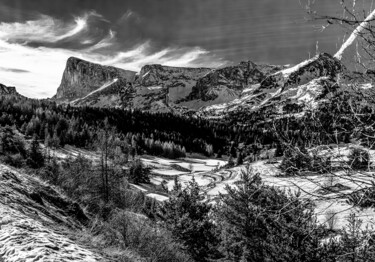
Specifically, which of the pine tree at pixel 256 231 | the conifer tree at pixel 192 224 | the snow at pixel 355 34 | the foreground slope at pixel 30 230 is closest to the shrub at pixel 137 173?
the conifer tree at pixel 192 224

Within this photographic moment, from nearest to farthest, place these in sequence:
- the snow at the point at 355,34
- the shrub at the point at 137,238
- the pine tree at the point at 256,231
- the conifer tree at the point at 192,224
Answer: the snow at the point at 355,34 → the shrub at the point at 137,238 → the pine tree at the point at 256,231 → the conifer tree at the point at 192,224

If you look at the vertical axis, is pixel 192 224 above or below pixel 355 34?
below

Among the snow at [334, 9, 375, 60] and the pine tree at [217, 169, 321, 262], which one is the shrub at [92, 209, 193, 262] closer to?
the pine tree at [217, 169, 321, 262]

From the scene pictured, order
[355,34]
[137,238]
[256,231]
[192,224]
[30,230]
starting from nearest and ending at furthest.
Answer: [355,34] → [30,230] → [137,238] → [256,231] → [192,224]

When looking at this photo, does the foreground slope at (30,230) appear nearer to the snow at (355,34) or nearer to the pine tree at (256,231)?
the snow at (355,34)

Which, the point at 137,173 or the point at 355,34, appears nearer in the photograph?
the point at 355,34

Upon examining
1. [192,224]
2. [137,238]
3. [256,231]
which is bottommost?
[192,224]

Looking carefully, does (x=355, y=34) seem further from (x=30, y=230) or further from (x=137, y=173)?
(x=137, y=173)

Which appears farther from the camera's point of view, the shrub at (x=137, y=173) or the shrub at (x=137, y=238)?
the shrub at (x=137, y=173)

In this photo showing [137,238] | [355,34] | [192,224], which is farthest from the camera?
[192,224]

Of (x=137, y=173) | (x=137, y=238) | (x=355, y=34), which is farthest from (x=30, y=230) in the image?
(x=137, y=173)

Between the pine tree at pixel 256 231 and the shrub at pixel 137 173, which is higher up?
the pine tree at pixel 256 231

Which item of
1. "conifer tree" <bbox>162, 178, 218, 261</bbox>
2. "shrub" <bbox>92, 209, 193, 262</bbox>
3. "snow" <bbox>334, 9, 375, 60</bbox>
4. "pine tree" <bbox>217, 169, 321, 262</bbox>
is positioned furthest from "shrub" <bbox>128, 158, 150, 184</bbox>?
"snow" <bbox>334, 9, 375, 60</bbox>

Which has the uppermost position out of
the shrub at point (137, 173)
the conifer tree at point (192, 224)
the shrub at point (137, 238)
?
the shrub at point (137, 238)
